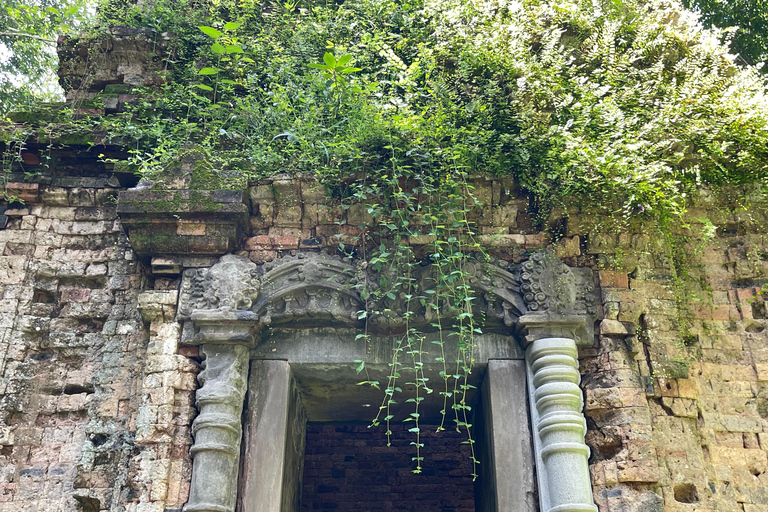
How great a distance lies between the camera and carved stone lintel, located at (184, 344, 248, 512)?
357 cm

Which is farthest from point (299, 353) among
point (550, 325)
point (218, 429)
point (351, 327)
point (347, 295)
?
point (550, 325)

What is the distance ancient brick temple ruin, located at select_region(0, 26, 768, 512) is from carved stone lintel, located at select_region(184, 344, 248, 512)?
1 cm

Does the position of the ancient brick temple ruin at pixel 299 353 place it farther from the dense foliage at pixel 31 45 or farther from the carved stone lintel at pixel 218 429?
the dense foliage at pixel 31 45

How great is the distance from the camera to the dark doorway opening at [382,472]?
298 inches

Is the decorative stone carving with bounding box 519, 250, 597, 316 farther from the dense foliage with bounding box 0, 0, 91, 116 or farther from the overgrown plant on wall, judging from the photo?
the dense foliage with bounding box 0, 0, 91, 116

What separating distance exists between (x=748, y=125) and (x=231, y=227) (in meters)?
3.54

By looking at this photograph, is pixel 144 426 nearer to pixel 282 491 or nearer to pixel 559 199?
pixel 282 491

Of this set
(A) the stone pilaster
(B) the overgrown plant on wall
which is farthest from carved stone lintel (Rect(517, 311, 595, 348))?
(B) the overgrown plant on wall

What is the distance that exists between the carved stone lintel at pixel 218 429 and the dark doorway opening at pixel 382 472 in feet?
12.5

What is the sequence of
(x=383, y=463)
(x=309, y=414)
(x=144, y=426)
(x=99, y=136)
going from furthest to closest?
(x=383, y=463) → (x=309, y=414) → (x=99, y=136) → (x=144, y=426)

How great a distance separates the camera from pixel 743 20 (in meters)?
6.46

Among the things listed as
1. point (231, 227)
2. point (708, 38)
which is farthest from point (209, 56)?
→ point (708, 38)

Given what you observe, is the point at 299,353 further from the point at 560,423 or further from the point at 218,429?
the point at 560,423

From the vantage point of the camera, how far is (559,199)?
4230 mm
